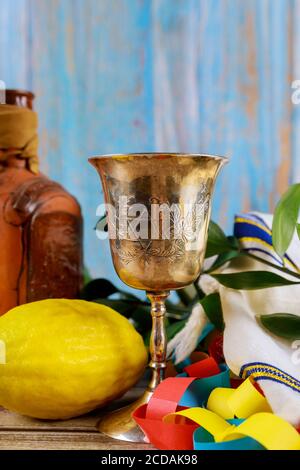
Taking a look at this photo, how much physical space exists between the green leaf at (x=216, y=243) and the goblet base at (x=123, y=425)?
16 centimetres

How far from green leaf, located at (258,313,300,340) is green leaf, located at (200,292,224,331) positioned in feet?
0.22

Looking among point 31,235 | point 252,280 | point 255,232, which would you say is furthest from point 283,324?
point 31,235

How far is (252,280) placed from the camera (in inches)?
19.7

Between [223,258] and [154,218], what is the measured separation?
0.62ft

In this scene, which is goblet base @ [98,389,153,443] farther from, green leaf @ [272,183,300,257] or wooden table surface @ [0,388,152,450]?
green leaf @ [272,183,300,257]

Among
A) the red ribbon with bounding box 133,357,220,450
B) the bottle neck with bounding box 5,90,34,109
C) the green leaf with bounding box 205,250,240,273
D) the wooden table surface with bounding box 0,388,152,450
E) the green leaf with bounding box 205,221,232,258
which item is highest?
the bottle neck with bounding box 5,90,34,109

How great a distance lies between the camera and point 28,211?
59cm

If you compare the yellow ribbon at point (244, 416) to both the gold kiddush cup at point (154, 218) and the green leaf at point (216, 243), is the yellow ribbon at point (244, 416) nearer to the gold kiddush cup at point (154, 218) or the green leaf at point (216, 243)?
the gold kiddush cup at point (154, 218)

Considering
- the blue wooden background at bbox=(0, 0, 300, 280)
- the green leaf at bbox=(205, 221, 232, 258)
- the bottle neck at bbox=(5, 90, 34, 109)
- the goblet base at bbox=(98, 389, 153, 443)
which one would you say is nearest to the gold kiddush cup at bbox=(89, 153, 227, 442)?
the goblet base at bbox=(98, 389, 153, 443)

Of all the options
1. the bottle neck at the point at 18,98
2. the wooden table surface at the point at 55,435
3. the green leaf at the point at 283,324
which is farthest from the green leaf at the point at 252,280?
the bottle neck at the point at 18,98

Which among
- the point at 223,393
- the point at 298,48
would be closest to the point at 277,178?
the point at 298,48

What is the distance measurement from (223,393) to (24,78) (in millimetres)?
597

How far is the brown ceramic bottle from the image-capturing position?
23.2 inches

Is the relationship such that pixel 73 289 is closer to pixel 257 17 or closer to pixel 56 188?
pixel 56 188
